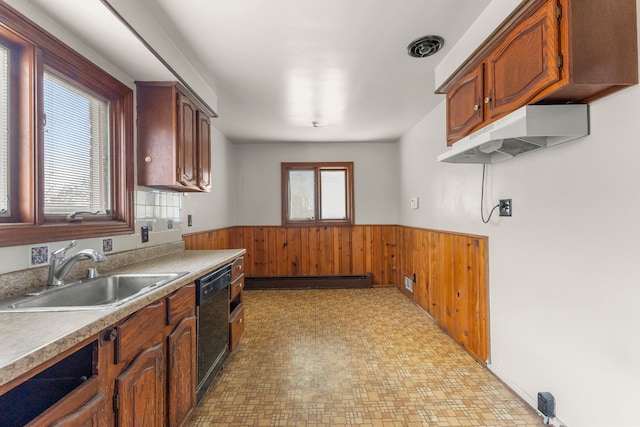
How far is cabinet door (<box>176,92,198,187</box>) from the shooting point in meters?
2.27

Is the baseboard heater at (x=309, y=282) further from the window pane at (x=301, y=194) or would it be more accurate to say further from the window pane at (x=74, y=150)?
the window pane at (x=74, y=150)

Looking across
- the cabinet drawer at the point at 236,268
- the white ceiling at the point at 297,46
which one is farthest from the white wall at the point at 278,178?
the cabinet drawer at the point at 236,268

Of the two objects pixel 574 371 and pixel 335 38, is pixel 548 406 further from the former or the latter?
pixel 335 38

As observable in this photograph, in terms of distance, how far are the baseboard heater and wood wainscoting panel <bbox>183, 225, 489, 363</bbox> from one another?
78 mm

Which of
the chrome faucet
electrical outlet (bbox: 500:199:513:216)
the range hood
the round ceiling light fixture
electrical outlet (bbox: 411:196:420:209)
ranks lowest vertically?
the chrome faucet

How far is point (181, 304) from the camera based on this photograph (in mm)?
1602

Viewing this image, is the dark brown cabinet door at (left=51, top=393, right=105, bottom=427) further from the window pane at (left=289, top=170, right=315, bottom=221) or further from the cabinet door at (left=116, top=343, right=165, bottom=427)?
the window pane at (left=289, top=170, right=315, bottom=221)

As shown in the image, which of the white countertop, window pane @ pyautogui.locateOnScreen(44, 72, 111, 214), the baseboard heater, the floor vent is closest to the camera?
the white countertop

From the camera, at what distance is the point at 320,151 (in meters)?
4.93

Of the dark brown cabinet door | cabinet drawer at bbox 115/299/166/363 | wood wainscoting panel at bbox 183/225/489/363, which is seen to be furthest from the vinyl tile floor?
the dark brown cabinet door

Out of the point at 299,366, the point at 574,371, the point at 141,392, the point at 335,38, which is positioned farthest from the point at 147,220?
the point at 574,371

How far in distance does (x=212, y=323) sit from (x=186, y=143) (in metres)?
1.36

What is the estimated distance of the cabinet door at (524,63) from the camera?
1.26m

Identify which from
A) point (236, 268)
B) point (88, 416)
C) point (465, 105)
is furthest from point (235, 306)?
point (465, 105)
